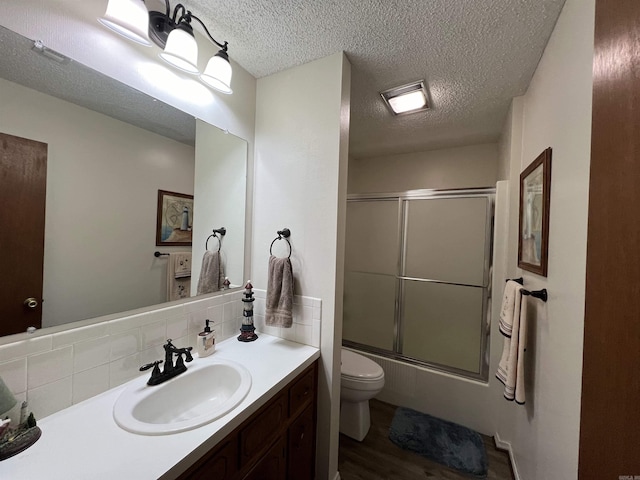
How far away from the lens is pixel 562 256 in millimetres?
886

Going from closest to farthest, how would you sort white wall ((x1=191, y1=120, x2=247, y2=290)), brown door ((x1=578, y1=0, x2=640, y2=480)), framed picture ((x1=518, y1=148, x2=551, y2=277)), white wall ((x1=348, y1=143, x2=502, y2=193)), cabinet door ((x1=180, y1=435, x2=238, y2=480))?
1. brown door ((x1=578, y1=0, x2=640, y2=480))
2. cabinet door ((x1=180, y1=435, x2=238, y2=480))
3. framed picture ((x1=518, y1=148, x2=551, y2=277))
4. white wall ((x1=191, y1=120, x2=247, y2=290))
5. white wall ((x1=348, y1=143, x2=502, y2=193))

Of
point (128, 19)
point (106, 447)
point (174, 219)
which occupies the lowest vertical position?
point (106, 447)

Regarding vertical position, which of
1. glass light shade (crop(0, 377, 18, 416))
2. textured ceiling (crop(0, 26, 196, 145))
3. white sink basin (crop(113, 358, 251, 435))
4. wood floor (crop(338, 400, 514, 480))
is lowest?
wood floor (crop(338, 400, 514, 480))

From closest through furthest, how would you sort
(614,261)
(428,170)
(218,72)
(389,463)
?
(614,261)
(218,72)
(389,463)
(428,170)

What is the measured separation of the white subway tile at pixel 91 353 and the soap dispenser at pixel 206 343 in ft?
1.11

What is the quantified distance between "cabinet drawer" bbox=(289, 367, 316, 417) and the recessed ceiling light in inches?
71.6

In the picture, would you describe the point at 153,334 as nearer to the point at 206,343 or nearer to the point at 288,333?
the point at 206,343

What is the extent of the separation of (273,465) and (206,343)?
0.59 meters

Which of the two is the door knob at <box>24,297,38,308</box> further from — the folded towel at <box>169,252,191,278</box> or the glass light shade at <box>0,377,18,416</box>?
the folded towel at <box>169,252,191,278</box>

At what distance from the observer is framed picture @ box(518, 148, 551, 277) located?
3.36ft

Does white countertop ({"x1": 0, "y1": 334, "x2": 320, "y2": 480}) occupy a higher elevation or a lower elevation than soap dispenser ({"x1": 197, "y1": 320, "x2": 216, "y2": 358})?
lower

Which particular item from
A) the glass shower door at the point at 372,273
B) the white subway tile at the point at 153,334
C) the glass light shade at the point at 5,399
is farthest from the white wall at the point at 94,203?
the glass shower door at the point at 372,273

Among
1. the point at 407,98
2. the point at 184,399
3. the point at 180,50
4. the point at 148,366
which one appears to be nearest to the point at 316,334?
the point at 184,399

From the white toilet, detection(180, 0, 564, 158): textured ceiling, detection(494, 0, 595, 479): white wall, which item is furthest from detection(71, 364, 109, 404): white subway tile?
detection(494, 0, 595, 479): white wall
